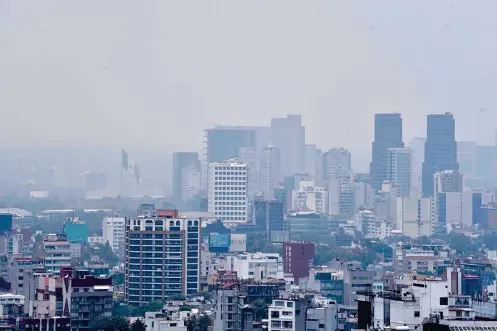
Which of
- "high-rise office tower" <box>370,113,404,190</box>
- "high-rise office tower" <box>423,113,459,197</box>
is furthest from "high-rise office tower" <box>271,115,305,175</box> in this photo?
"high-rise office tower" <box>423,113,459,197</box>

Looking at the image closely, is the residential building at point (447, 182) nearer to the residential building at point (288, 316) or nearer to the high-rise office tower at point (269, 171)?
the high-rise office tower at point (269, 171)

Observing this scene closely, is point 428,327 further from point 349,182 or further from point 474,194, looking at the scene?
point 349,182

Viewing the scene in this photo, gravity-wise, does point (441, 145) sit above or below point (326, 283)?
above

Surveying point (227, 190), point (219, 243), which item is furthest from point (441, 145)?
Result: point (219, 243)

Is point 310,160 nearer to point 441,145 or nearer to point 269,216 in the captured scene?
point 441,145

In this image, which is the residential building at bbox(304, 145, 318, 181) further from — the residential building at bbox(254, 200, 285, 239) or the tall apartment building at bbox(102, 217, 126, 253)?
the tall apartment building at bbox(102, 217, 126, 253)

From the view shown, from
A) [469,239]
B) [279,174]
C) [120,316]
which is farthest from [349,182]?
[120,316]

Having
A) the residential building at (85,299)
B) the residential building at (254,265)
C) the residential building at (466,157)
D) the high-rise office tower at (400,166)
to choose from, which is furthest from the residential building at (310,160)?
the residential building at (85,299)
